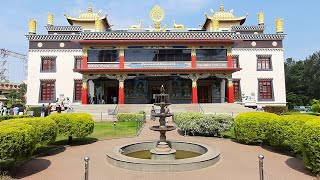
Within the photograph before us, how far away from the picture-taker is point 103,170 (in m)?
8.99

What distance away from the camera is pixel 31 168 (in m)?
9.47

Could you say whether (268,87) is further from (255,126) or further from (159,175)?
(159,175)

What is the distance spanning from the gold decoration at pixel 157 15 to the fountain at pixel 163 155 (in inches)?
954

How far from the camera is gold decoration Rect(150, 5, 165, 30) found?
112 ft

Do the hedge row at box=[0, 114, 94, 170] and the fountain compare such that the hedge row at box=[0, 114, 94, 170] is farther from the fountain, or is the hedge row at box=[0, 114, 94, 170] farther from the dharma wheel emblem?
the dharma wheel emblem

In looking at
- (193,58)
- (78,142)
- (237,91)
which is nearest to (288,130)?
(78,142)

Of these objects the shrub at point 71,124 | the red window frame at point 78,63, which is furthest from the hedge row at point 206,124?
the red window frame at point 78,63

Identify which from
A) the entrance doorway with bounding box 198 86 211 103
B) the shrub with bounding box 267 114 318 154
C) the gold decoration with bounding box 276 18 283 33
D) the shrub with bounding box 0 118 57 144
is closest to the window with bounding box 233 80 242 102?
the entrance doorway with bounding box 198 86 211 103

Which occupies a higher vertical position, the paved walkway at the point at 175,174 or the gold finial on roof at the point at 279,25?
the gold finial on roof at the point at 279,25

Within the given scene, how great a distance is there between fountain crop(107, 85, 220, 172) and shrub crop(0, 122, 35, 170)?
295 centimetres

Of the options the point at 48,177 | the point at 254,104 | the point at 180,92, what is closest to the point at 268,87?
the point at 254,104

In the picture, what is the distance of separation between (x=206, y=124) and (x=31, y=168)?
33.6 ft

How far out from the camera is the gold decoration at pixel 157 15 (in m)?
34.0

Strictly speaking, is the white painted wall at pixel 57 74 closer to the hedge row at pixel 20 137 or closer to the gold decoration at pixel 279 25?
the hedge row at pixel 20 137
